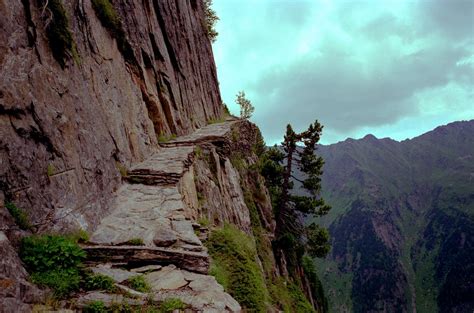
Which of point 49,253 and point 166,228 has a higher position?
point 49,253

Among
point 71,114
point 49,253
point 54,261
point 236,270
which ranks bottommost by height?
point 236,270

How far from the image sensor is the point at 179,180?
43.0ft

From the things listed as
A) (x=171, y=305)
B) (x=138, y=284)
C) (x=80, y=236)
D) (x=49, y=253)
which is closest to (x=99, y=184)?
(x=80, y=236)

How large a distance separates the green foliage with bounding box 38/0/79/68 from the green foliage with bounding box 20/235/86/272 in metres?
5.43

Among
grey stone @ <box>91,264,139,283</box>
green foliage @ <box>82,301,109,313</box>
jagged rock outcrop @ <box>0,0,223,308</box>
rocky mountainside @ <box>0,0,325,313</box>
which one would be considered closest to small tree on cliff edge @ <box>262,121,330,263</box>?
rocky mountainside @ <box>0,0,325,313</box>

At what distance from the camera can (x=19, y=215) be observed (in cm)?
674

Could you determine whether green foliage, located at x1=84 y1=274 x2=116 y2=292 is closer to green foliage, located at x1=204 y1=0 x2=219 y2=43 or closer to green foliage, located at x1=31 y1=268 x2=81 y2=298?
green foliage, located at x1=31 y1=268 x2=81 y2=298

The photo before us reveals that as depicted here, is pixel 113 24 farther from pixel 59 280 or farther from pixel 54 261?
pixel 59 280

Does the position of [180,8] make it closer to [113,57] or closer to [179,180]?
[113,57]

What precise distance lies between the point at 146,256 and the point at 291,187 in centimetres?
2401

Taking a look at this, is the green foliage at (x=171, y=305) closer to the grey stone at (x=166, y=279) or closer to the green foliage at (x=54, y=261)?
the grey stone at (x=166, y=279)

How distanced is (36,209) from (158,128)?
11.9 metres

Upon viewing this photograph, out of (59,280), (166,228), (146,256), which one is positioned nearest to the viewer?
(59,280)

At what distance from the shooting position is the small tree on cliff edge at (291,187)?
3042 cm
